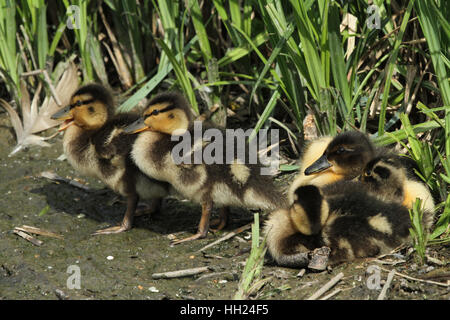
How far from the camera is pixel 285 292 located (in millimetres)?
3379

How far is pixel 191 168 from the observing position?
13.1ft

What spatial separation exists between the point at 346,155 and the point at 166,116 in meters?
1.04

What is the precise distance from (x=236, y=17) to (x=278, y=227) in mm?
1718

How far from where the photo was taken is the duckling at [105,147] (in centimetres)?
423

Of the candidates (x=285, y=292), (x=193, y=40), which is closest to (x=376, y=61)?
(x=193, y=40)

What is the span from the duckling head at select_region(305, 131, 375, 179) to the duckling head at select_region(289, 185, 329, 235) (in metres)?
0.45

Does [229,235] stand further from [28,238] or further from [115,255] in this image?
[28,238]

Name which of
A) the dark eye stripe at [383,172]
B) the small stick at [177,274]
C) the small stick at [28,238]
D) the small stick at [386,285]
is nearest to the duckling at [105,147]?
the small stick at [28,238]

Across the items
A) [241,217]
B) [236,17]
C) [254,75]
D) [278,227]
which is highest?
[236,17]

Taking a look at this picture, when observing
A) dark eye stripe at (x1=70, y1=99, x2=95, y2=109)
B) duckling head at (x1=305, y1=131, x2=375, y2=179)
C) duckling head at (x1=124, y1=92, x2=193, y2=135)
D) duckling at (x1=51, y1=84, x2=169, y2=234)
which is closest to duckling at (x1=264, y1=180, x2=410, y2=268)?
duckling head at (x1=305, y1=131, x2=375, y2=179)

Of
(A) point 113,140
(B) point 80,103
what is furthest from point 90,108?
(A) point 113,140

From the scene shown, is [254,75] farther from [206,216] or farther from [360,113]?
[206,216]

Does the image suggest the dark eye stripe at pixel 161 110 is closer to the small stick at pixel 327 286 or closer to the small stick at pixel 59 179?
the small stick at pixel 59 179

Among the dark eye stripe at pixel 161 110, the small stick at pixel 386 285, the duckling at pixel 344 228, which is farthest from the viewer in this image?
the dark eye stripe at pixel 161 110
